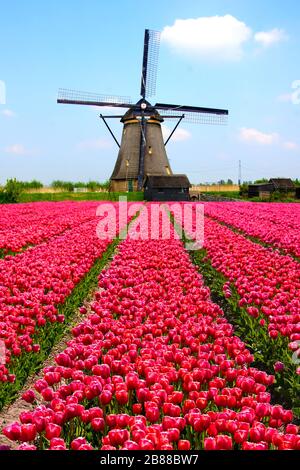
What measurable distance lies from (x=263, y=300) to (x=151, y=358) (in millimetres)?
2650

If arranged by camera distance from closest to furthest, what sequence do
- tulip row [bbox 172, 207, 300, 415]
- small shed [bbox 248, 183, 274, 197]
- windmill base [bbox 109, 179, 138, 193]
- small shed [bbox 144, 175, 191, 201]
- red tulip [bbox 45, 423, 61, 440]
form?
1. red tulip [bbox 45, 423, 61, 440]
2. tulip row [bbox 172, 207, 300, 415]
3. small shed [bbox 144, 175, 191, 201]
4. windmill base [bbox 109, 179, 138, 193]
5. small shed [bbox 248, 183, 274, 197]

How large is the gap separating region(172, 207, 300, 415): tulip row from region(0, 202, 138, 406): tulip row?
92.5 inches

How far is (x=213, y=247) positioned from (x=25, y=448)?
8.32m

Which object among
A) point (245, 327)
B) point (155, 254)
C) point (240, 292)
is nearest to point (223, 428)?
point (245, 327)

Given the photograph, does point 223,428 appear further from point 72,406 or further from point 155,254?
point 155,254

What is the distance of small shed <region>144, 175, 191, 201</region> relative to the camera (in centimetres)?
4450

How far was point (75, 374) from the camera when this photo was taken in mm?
3775

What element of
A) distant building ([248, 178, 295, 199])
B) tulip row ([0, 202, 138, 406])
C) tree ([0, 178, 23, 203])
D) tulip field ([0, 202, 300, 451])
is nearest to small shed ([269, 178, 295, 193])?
distant building ([248, 178, 295, 199])

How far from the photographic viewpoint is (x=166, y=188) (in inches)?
1810

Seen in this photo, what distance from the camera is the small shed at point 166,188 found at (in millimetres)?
44500

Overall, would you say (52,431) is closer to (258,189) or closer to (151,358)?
(151,358)

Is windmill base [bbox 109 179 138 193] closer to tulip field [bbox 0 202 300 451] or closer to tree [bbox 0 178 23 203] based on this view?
tree [bbox 0 178 23 203]

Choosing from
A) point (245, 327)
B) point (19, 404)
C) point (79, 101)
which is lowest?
point (19, 404)

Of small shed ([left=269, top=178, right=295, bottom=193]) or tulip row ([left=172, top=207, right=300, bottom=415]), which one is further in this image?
small shed ([left=269, top=178, right=295, bottom=193])
